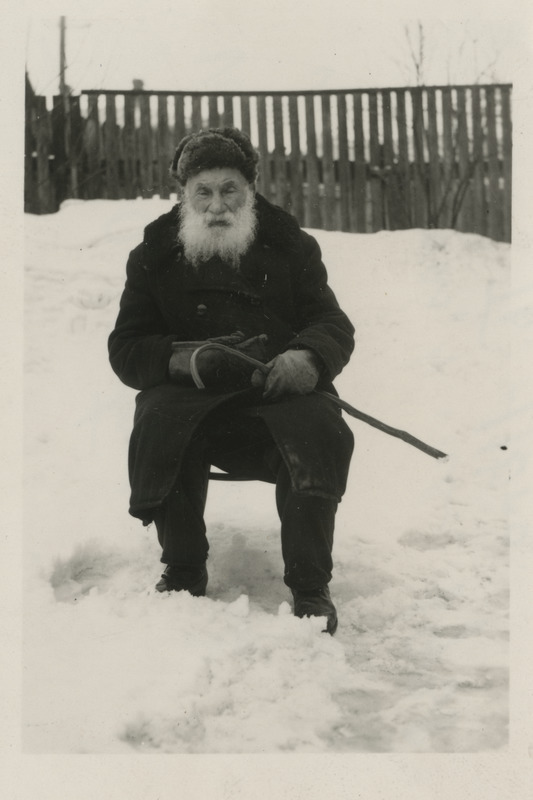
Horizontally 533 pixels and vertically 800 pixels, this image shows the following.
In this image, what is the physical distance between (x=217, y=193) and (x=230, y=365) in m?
0.59

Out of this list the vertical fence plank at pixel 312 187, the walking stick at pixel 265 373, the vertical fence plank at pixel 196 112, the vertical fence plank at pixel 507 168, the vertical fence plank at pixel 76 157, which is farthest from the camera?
the vertical fence plank at pixel 312 187

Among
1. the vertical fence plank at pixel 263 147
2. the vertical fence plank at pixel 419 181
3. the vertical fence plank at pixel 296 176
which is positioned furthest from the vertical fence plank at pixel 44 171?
the vertical fence plank at pixel 419 181

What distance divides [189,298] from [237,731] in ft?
4.56

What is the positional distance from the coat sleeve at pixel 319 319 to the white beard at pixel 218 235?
210 mm

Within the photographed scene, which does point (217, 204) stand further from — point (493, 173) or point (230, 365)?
point (493, 173)

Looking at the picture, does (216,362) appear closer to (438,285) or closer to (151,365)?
(151,365)

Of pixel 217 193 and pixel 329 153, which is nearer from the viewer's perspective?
pixel 217 193

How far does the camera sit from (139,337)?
2.76 meters

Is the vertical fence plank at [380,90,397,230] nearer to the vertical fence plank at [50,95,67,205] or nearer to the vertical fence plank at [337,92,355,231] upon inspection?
the vertical fence plank at [337,92,355,231]

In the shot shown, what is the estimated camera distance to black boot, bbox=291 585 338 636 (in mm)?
2467

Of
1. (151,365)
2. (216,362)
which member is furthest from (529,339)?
(151,365)

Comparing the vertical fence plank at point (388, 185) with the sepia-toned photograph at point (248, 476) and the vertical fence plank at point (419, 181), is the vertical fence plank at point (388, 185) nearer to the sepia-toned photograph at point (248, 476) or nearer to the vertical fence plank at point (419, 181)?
the vertical fence plank at point (419, 181)

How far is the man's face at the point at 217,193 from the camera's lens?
9.01ft

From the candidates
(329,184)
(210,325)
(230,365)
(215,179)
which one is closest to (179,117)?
(329,184)
